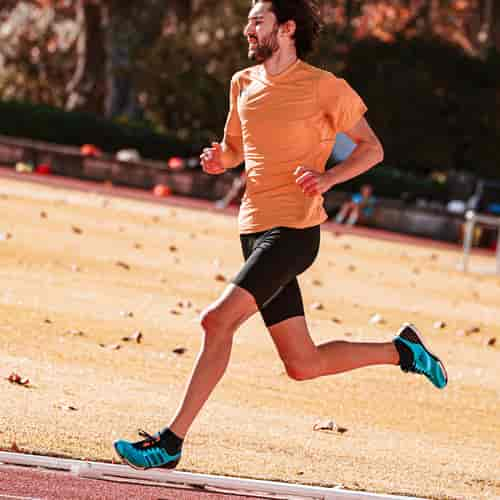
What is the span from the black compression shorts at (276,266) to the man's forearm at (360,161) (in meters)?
0.27

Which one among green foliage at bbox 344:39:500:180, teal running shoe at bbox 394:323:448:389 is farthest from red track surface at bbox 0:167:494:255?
teal running shoe at bbox 394:323:448:389

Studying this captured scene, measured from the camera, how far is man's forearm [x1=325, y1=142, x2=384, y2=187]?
6.37 m

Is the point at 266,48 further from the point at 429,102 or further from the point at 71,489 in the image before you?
the point at 429,102

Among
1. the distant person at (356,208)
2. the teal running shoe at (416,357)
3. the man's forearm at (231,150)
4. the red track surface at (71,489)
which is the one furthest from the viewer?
the distant person at (356,208)

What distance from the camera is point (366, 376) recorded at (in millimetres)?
10391

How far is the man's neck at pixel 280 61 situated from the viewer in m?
6.40

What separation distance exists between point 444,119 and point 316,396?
96.4 ft

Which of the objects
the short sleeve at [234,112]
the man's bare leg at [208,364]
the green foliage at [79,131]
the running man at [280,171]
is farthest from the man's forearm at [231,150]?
the green foliage at [79,131]

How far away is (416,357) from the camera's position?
7.06 metres

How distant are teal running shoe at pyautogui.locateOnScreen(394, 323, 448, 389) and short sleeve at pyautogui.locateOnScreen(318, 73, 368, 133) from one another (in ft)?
3.84

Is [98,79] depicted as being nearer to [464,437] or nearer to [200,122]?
[200,122]

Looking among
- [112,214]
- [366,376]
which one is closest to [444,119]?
[112,214]

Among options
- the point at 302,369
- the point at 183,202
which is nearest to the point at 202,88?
the point at 183,202

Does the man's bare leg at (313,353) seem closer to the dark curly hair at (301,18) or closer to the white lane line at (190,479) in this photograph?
the white lane line at (190,479)
